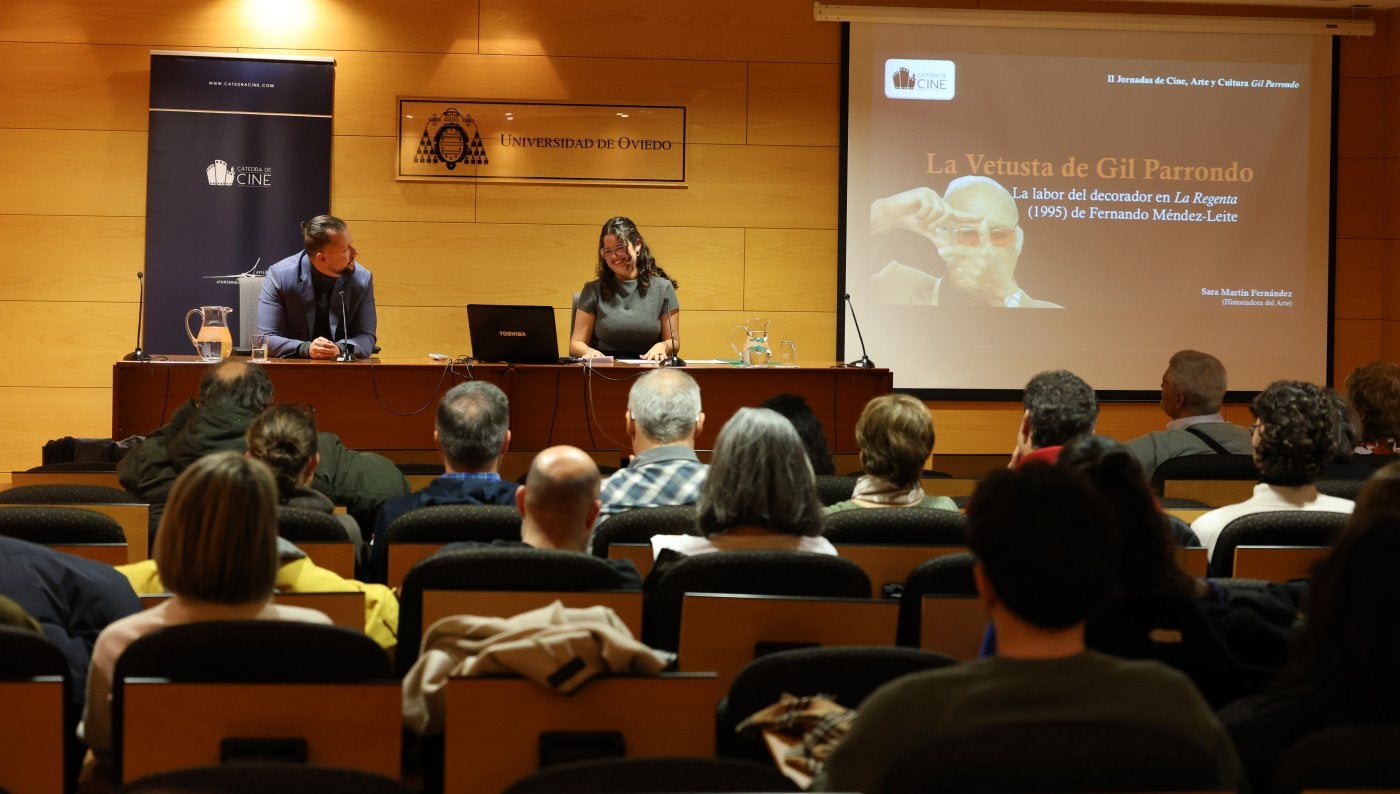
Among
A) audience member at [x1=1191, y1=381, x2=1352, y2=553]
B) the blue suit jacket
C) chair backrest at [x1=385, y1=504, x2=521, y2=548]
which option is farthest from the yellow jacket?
the blue suit jacket

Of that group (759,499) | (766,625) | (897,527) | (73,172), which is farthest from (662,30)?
(766,625)

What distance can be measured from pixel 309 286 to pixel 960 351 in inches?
156

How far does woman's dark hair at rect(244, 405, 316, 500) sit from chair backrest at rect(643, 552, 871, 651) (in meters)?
1.36

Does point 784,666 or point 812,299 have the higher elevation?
point 812,299

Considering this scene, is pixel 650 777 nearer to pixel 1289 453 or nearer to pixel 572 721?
pixel 572 721

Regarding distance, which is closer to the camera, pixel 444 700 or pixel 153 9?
pixel 444 700

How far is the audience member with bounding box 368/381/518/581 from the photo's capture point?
378cm

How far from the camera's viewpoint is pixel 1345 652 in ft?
5.99

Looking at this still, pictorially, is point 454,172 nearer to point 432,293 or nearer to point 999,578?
point 432,293

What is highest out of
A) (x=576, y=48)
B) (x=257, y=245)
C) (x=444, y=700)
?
(x=576, y=48)

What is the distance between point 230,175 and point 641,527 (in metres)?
5.34

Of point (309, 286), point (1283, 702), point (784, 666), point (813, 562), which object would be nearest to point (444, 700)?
point (784, 666)

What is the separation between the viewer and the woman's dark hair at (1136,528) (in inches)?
90.0

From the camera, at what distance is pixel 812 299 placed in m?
8.37
